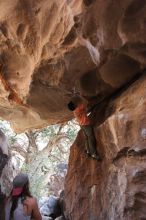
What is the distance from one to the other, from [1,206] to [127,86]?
3.02 m

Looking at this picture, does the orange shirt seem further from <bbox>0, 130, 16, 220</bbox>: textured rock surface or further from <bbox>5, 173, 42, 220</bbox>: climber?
<bbox>0, 130, 16, 220</bbox>: textured rock surface

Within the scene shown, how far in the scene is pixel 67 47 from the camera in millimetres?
4582

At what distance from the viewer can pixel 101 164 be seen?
5324 mm

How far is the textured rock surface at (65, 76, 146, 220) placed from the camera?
13.7ft

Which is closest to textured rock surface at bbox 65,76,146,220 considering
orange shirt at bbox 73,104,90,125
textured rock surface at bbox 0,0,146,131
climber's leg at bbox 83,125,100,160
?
climber's leg at bbox 83,125,100,160

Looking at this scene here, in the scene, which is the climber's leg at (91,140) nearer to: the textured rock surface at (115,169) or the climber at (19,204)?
the textured rock surface at (115,169)

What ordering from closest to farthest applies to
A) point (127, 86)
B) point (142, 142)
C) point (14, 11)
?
point (142, 142)
point (14, 11)
point (127, 86)

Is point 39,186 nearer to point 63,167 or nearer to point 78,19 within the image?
point 63,167

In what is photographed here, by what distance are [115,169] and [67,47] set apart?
6.07 ft

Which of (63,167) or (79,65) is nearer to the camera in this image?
(79,65)

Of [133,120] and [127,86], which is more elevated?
[127,86]

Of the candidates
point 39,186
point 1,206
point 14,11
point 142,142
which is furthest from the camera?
point 39,186

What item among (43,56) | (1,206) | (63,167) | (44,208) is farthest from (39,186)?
(43,56)

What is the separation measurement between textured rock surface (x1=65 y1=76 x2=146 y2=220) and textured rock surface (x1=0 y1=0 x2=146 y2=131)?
17.9 inches
